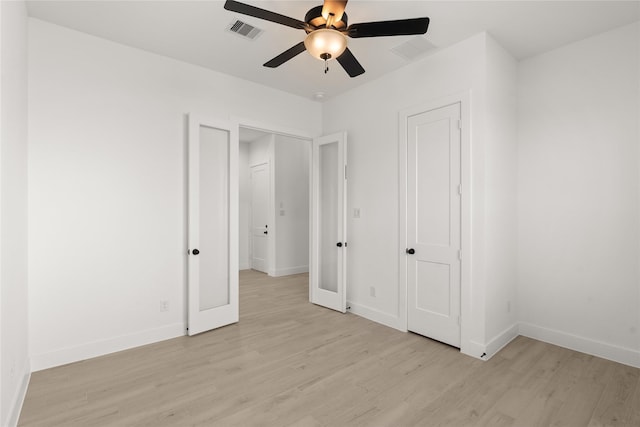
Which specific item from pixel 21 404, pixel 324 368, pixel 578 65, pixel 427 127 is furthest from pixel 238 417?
pixel 578 65

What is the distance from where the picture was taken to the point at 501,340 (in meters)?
3.23

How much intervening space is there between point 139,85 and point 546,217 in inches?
175

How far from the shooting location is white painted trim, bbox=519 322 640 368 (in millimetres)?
2857

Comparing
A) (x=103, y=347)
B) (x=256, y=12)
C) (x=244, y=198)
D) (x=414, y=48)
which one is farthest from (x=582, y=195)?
(x=244, y=198)

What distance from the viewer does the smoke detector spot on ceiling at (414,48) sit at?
3.13m

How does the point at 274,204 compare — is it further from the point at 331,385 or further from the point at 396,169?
the point at 331,385

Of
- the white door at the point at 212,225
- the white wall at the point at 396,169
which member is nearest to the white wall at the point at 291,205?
the white wall at the point at 396,169

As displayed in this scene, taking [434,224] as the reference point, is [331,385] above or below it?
below

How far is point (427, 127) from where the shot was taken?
3.44 m

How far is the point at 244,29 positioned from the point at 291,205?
445 centimetres

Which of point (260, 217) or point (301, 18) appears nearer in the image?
point (301, 18)

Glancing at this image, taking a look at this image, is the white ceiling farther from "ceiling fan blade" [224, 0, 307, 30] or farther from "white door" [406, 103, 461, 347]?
"white door" [406, 103, 461, 347]

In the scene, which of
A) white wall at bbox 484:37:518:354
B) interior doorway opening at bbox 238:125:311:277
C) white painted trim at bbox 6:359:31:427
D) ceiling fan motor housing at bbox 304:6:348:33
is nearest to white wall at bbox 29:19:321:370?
white painted trim at bbox 6:359:31:427

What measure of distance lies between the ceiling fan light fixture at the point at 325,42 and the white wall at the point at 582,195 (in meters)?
2.45
